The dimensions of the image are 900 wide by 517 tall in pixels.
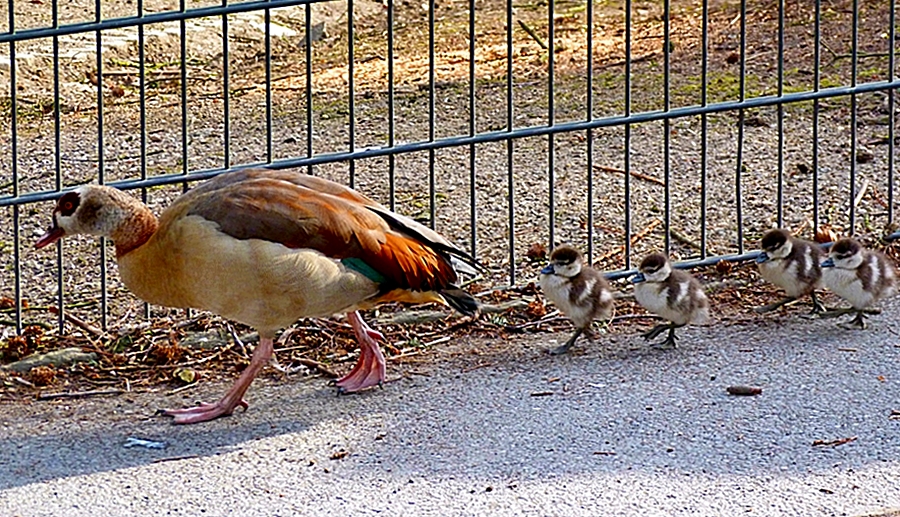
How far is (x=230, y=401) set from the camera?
5867 millimetres

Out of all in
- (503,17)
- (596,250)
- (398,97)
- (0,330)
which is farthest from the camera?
(503,17)

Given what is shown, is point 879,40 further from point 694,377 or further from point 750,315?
point 694,377

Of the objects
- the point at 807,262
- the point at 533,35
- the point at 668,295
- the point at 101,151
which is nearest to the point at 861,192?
the point at 807,262

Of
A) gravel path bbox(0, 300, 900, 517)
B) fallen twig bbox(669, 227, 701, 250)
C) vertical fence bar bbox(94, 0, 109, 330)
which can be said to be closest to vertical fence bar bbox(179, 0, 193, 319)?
vertical fence bar bbox(94, 0, 109, 330)

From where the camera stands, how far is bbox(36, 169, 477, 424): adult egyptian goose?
18.6 feet

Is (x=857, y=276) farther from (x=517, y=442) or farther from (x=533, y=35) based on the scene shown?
(x=533, y=35)

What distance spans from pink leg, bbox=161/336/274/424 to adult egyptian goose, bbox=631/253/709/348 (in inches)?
63.6

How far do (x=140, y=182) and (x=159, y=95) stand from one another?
12.9 feet

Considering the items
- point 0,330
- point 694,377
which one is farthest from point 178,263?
point 694,377

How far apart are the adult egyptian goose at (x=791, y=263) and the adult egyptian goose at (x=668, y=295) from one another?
1.30 feet

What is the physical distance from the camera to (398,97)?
1016 cm

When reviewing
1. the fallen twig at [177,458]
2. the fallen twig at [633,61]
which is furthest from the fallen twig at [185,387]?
the fallen twig at [633,61]

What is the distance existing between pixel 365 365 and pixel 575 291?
927mm

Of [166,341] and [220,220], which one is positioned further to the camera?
[166,341]
